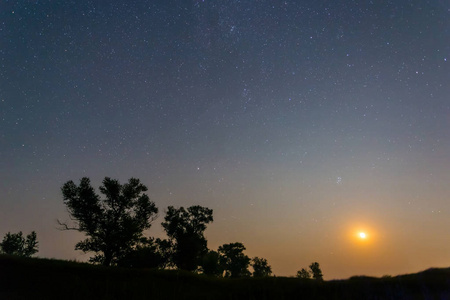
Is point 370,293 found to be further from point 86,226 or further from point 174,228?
point 174,228

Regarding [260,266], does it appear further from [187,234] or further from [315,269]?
[187,234]

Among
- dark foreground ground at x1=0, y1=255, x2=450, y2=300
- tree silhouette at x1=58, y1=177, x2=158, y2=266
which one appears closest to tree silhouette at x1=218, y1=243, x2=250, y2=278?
tree silhouette at x1=58, y1=177, x2=158, y2=266

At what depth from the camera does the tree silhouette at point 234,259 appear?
91.1 meters

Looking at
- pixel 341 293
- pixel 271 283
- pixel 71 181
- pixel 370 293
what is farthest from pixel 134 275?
pixel 71 181

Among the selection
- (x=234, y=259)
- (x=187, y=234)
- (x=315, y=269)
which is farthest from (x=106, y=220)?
(x=315, y=269)

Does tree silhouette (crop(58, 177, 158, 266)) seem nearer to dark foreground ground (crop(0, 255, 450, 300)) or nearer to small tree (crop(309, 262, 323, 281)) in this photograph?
dark foreground ground (crop(0, 255, 450, 300))

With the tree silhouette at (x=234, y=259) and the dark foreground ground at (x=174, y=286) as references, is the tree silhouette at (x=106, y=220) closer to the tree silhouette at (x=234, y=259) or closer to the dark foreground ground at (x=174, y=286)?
the dark foreground ground at (x=174, y=286)

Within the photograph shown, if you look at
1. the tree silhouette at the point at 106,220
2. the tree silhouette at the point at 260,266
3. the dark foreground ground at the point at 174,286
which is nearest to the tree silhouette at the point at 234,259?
the tree silhouette at the point at 260,266

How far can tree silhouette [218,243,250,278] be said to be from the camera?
91125 mm

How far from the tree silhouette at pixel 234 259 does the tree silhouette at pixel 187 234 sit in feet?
113

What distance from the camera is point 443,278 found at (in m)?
16.6

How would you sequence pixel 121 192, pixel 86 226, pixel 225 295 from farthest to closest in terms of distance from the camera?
pixel 121 192, pixel 86 226, pixel 225 295

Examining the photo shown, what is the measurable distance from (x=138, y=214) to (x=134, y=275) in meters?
22.0

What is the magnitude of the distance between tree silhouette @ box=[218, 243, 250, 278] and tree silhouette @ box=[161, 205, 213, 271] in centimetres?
3439
